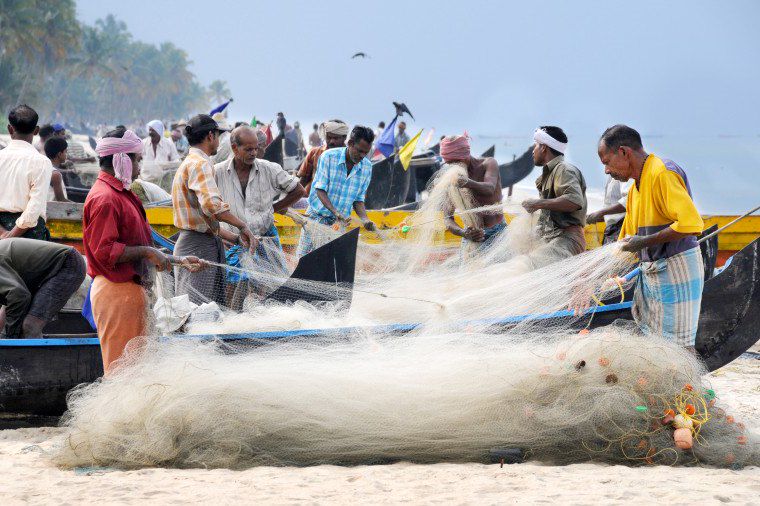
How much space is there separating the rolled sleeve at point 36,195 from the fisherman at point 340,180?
1.91 m

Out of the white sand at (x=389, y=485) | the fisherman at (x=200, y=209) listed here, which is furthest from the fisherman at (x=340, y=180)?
the white sand at (x=389, y=485)

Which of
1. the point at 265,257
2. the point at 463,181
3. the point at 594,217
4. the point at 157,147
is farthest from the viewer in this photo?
the point at 157,147

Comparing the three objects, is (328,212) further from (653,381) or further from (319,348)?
(653,381)

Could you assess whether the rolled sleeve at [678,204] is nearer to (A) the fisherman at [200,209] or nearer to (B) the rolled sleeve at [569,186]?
(B) the rolled sleeve at [569,186]

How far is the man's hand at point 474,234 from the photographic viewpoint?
702 centimetres

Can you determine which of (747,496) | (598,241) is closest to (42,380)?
A: (747,496)

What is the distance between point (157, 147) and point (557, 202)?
865cm

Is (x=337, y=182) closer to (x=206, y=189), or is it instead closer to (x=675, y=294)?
(x=206, y=189)

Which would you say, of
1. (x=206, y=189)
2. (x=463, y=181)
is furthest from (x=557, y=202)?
(x=206, y=189)

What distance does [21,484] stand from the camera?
4.24m

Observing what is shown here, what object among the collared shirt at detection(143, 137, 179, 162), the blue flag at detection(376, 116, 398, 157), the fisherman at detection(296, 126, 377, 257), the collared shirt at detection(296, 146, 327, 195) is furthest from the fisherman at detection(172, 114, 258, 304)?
the blue flag at detection(376, 116, 398, 157)

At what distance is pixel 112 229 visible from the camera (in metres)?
4.52

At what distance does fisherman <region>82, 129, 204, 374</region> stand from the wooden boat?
48cm

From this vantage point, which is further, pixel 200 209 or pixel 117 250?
pixel 200 209
